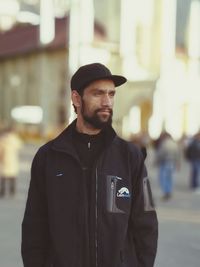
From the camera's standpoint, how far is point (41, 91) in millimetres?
49188

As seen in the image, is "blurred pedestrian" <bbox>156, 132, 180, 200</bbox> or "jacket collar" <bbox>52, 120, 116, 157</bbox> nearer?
"jacket collar" <bbox>52, 120, 116, 157</bbox>

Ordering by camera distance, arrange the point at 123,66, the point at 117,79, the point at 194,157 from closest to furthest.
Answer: the point at 117,79, the point at 194,157, the point at 123,66

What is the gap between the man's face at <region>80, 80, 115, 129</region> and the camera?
2977mm

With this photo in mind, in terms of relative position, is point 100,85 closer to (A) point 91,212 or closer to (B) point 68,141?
(B) point 68,141

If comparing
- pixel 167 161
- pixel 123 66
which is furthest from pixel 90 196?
pixel 123 66

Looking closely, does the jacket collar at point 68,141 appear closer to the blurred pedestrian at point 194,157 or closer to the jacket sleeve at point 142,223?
the jacket sleeve at point 142,223

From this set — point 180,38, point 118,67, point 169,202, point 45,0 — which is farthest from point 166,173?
point 180,38

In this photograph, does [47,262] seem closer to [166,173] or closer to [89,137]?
[89,137]

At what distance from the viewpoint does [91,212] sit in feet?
9.57

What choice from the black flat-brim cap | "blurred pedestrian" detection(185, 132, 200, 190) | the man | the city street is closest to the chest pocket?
the man

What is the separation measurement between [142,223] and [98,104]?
26.4 inches

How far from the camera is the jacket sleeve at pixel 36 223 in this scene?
3070 millimetres

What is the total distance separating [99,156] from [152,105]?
129ft

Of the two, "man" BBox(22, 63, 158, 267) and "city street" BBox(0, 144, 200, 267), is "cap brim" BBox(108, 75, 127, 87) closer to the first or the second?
"man" BBox(22, 63, 158, 267)
